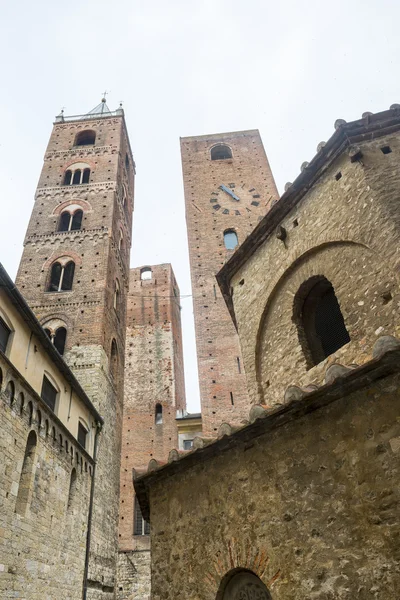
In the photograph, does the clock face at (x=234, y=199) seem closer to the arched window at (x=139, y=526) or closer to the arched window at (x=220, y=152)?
the arched window at (x=220, y=152)

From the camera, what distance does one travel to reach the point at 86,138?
85.1 feet

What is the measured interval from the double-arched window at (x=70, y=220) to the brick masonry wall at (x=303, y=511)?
1725 cm

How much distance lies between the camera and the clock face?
17359 millimetres

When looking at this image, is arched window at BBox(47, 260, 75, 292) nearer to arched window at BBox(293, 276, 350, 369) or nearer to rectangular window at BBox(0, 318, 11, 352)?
rectangular window at BBox(0, 318, 11, 352)

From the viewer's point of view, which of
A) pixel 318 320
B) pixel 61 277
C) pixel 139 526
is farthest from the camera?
pixel 139 526

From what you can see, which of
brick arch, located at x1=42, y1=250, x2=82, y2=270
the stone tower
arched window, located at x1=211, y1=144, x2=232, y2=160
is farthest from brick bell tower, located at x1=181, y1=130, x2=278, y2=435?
the stone tower

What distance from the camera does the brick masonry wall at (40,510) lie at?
8.23 meters

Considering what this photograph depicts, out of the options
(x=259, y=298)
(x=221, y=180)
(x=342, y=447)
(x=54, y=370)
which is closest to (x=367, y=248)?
(x=259, y=298)

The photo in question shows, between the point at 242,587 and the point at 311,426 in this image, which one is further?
the point at 242,587

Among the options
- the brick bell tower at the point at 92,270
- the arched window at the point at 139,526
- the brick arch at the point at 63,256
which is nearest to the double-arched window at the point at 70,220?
the brick bell tower at the point at 92,270

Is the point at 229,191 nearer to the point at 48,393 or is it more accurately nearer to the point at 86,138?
the point at 48,393

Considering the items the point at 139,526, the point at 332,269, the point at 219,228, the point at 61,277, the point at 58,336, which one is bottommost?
the point at 332,269

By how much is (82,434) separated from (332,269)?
10183mm

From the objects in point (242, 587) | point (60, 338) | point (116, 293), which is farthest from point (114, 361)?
point (242, 587)
